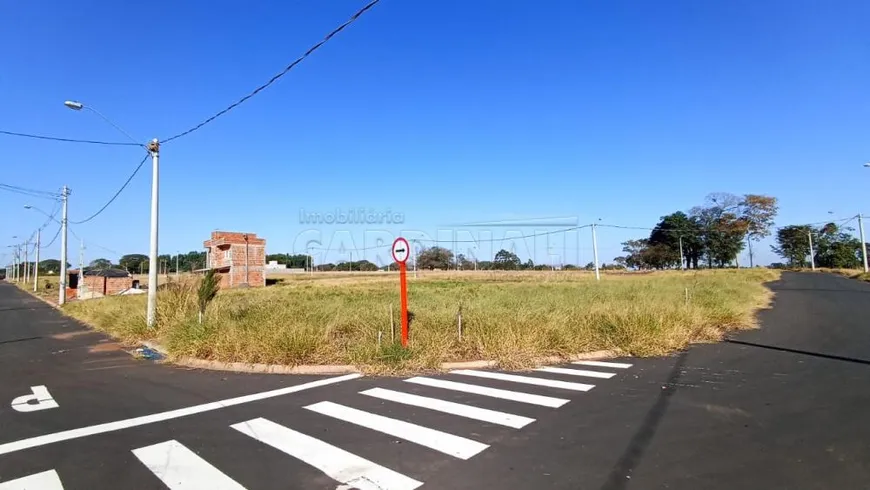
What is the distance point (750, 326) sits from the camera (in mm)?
13695

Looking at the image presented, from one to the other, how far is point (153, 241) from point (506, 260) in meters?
73.5

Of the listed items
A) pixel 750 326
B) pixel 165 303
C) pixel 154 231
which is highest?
pixel 154 231

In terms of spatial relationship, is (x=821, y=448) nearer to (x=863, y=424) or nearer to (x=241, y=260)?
(x=863, y=424)

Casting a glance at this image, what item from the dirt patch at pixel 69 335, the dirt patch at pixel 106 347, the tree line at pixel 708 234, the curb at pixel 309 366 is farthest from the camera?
the tree line at pixel 708 234

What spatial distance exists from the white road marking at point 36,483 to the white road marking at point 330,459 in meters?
1.67

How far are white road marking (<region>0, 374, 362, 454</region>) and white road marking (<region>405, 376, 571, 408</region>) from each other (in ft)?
5.50

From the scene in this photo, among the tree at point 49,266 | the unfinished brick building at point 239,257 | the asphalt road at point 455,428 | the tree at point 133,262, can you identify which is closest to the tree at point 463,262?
the unfinished brick building at point 239,257

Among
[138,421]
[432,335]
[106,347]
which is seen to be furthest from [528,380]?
[106,347]

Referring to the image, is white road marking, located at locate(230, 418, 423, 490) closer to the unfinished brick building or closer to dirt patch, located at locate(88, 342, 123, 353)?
dirt patch, located at locate(88, 342, 123, 353)

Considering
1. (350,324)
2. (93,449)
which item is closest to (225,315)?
(350,324)

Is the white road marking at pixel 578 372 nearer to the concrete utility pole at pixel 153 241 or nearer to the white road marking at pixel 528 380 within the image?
the white road marking at pixel 528 380

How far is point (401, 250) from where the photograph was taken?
941cm

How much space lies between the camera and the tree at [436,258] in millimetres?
93312

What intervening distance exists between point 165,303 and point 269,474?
12393mm
